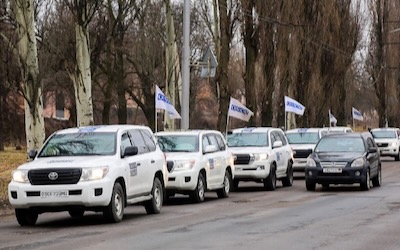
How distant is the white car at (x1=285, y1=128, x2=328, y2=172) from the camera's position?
32.6 metres

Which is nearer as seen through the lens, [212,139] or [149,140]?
[149,140]

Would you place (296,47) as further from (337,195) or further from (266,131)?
(337,195)

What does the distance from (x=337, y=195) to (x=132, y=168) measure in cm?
803

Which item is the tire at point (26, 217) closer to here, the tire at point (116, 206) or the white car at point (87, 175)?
the white car at point (87, 175)

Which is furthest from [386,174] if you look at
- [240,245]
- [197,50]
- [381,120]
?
[381,120]

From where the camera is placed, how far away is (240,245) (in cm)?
1258

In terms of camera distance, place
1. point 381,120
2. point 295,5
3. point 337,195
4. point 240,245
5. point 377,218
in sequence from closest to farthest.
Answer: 1. point 240,245
2. point 377,218
3. point 337,195
4. point 295,5
5. point 381,120

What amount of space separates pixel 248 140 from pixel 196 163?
5.73m

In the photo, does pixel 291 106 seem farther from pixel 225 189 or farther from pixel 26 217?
pixel 26 217

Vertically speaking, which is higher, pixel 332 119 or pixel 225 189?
pixel 332 119

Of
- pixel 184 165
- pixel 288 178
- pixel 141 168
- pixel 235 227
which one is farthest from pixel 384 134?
pixel 235 227

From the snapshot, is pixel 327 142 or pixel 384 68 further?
pixel 384 68

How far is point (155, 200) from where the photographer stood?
1839 centimetres

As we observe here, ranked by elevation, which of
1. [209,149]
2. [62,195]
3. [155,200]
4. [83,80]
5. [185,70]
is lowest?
[155,200]
